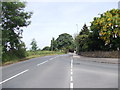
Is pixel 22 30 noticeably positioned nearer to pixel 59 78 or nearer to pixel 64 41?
pixel 59 78

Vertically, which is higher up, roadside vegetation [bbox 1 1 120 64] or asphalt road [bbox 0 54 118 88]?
roadside vegetation [bbox 1 1 120 64]

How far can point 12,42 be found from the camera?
33469 mm

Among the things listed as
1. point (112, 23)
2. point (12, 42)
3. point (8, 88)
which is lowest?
point (8, 88)

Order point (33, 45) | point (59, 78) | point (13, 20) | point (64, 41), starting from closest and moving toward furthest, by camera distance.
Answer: point (59, 78) < point (13, 20) < point (33, 45) < point (64, 41)

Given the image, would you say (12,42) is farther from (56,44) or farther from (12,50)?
(56,44)

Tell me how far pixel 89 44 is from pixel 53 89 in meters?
38.2

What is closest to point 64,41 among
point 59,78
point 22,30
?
point 22,30

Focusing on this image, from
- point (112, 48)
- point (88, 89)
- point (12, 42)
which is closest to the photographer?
point (88, 89)

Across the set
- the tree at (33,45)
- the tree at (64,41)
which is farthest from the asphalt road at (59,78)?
the tree at (64,41)

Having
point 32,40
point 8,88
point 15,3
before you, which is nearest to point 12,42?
point 15,3

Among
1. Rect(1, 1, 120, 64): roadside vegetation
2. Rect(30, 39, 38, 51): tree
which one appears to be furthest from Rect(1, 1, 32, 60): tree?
Rect(30, 39, 38, 51): tree

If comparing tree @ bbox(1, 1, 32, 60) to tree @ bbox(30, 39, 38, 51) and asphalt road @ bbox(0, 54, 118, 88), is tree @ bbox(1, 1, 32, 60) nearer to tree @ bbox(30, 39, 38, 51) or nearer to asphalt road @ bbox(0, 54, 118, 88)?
asphalt road @ bbox(0, 54, 118, 88)

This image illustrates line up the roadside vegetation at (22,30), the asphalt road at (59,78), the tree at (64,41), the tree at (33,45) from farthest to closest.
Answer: the tree at (64,41) < the tree at (33,45) < the roadside vegetation at (22,30) < the asphalt road at (59,78)

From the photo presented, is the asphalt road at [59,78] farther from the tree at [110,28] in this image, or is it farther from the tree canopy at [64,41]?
the tree canopy at [64,41]
